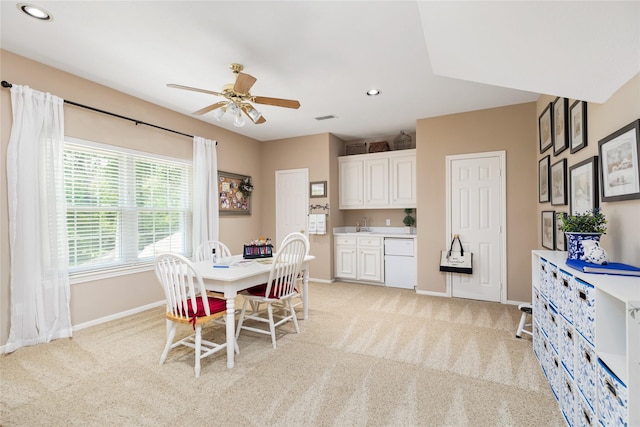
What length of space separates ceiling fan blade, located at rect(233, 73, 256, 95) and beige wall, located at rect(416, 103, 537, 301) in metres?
2.86

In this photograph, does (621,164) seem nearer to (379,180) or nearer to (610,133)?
(610,133)

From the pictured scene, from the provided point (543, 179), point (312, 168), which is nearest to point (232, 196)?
point (312, 168)

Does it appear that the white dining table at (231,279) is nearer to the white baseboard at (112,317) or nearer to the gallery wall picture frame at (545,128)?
the white baseboard at (112,317)

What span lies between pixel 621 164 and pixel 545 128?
6.24 feet

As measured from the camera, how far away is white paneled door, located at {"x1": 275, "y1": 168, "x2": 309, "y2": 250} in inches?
215

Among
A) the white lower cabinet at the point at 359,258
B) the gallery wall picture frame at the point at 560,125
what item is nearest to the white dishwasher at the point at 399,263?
the white lower cabinet at the point at 359,258

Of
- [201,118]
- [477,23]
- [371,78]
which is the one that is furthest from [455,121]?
[201,118]

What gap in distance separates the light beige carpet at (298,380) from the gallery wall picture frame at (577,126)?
1.77 m

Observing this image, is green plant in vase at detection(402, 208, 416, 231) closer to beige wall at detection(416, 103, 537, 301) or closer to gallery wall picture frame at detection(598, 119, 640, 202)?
beige wall at detection(416, 103, 537, 301)

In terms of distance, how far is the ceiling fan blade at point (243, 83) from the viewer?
94.0 inches

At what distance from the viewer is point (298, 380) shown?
214 cm

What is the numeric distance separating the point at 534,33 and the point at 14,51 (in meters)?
4.01

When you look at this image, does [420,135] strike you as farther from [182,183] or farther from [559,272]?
[182,183]

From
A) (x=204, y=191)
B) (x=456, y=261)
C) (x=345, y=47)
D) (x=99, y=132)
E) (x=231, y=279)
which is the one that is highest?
(x=345, y=47)
